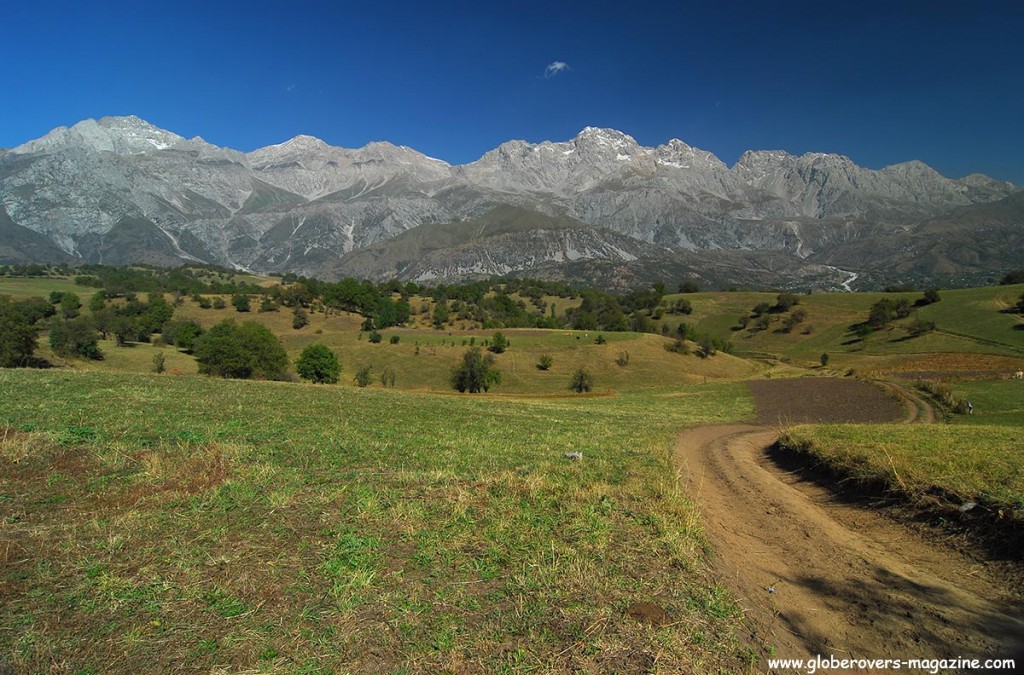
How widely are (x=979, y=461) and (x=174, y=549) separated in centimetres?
1622

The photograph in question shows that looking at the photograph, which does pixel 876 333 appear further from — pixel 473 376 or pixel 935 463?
pixel 935 463

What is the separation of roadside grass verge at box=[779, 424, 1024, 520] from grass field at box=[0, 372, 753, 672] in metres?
5.11

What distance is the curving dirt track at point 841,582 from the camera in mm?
6395

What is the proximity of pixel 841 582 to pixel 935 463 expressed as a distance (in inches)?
239

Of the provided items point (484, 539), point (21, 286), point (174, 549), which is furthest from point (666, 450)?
point (21, 286)

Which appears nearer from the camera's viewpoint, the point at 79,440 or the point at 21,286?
the point at 79,440

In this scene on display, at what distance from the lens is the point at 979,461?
11453 mm

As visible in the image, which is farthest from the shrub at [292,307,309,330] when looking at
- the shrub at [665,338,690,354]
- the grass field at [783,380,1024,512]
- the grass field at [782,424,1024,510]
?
the grass field at [782,424,1024,510]

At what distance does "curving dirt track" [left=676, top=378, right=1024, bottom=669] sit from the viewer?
640cm

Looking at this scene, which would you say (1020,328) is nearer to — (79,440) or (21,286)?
(79,440)

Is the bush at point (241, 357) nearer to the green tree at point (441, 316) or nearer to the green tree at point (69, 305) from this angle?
the green tree at point (441, 316)

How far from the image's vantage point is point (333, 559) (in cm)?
724

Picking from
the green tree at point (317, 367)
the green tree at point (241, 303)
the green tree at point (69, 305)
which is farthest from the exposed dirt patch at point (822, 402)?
the green tree at point (69, 305)

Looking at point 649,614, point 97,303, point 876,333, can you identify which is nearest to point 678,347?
point 876,333
